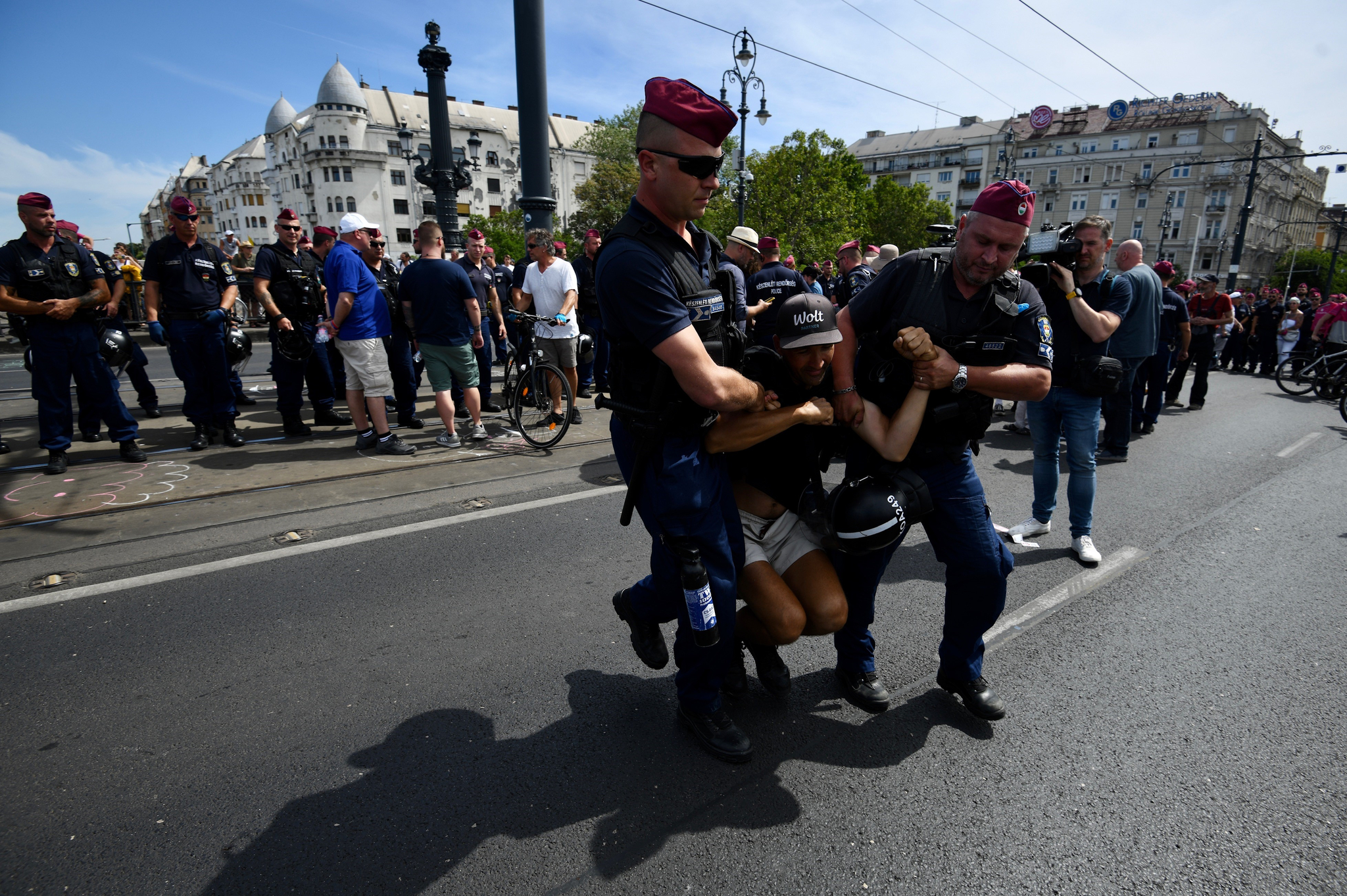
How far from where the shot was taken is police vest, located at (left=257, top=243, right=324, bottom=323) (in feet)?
21.7

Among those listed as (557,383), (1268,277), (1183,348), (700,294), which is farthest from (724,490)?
(1268,277)

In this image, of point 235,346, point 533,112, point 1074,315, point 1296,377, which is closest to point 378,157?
point 533,112

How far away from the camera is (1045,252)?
319 centimetres

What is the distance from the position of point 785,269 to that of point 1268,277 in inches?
3655

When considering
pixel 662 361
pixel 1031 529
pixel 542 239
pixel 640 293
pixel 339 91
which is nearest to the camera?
pixel 640 293

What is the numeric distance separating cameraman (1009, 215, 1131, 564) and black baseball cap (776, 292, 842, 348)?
2.43 metres

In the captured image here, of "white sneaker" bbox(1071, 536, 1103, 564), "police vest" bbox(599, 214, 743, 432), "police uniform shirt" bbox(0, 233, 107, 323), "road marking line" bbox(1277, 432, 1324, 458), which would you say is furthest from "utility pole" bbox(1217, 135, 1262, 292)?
"police uniform shirt" bbox(0, 233, 107, 323)

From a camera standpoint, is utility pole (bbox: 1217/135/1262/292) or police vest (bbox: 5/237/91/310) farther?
utility pole (bbox: 1217/135/1262/292)

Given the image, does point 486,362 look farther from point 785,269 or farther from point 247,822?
point 247,822

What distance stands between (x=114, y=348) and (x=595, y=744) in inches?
240

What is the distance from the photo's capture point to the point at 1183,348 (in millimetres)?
9117

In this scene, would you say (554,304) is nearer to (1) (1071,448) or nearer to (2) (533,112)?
(2) (533,112)

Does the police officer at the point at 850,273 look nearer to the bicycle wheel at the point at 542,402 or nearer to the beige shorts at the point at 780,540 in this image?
the bicycle wheel at the point at 542,402

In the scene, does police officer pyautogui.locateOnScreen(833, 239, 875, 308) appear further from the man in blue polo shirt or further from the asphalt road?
the man in blue polo shirt
